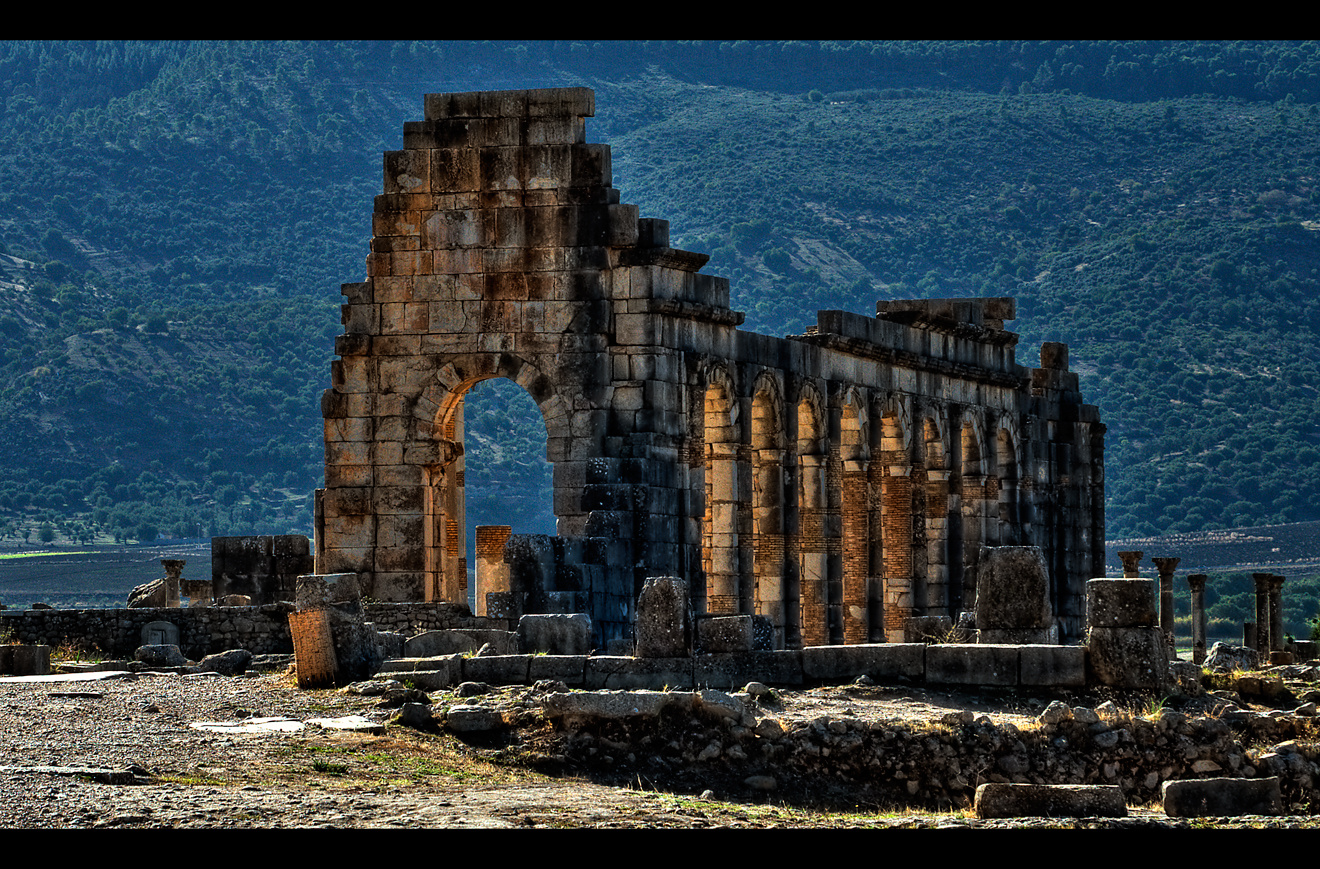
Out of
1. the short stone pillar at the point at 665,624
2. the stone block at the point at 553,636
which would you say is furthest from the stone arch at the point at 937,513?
the short stone pillar at the point at 665,624

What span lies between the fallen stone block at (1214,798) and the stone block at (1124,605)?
191 inches

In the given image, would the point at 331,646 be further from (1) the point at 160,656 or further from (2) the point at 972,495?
(2) the point at 972,495

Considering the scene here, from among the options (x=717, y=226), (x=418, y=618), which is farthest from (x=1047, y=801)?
(x=717, y=226)

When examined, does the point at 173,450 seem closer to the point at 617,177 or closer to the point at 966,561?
the point at 617,177

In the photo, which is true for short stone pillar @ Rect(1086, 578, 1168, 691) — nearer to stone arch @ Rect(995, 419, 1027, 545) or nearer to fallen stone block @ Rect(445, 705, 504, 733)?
fallen stone block @ Rect(445, 705, 504, 733)

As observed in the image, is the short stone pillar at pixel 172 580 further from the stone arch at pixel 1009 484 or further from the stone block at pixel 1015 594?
the stone block at pixel 1015 594

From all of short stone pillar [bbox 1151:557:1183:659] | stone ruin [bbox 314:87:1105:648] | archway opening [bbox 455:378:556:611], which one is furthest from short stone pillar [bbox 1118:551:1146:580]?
archway opening [bbox 455:378:556:611]

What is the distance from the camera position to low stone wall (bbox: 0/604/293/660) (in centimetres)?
3194

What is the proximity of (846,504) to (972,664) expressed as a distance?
796 inches

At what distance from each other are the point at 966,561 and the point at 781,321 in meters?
74.0

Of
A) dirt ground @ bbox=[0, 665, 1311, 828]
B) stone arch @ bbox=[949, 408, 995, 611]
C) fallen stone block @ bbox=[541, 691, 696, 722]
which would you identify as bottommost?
dirt ground @ bbox=[0, 665, 1311, 828]
